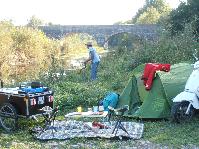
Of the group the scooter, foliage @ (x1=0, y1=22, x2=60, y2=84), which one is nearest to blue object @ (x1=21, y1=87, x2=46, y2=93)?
the scooter

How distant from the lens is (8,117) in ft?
27.6

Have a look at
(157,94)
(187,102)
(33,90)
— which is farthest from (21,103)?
(187,102)

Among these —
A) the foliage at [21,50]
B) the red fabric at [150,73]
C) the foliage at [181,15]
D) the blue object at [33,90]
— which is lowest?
the foliage at [21,50]

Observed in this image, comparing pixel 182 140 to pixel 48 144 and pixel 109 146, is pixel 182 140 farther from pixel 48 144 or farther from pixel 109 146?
pixel 48 144

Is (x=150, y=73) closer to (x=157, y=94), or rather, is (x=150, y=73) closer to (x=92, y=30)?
(x=157, y=94)

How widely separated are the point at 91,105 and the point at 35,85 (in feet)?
9.06

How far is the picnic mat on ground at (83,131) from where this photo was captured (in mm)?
7648

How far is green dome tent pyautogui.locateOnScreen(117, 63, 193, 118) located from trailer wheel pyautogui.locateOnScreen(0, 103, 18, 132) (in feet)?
8.64

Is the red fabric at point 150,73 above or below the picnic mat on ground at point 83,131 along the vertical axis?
above

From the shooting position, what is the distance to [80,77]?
17.1m

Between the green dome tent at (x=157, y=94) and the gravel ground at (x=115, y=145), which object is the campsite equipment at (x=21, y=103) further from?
the green dome tent at (x=157, y=94)

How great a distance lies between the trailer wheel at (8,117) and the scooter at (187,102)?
130 inches

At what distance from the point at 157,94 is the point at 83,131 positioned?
87.6 inches

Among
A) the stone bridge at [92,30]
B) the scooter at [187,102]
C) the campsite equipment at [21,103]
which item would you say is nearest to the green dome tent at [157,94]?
the scooter at [187,102]
